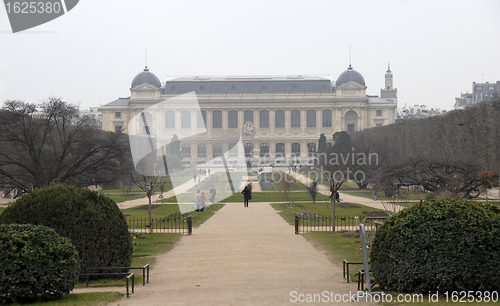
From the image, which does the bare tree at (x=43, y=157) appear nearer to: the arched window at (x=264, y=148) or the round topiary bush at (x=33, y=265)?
the round topiary bush at (x=33, y=265)

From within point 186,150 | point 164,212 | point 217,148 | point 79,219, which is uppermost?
point 217,148

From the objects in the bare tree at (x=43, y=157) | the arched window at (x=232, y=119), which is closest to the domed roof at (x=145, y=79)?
the arched window at (x=232, y=119)

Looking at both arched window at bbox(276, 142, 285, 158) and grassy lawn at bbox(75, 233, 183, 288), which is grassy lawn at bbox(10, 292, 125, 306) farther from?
arched window at bbox(276, 142, 285, 158)

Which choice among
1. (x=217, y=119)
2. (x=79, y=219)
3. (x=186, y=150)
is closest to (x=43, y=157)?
(x=79, y=219)

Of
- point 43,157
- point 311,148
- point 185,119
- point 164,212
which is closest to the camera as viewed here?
point 164,212

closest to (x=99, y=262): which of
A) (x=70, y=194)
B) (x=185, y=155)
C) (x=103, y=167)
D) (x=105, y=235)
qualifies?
(x=105, y=235)

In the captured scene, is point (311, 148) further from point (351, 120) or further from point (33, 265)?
point (33, 265)

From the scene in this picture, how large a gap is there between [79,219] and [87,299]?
1.89 metres

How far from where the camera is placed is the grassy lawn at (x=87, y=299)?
25.6 feet

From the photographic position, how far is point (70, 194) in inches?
390

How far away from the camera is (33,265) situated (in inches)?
304

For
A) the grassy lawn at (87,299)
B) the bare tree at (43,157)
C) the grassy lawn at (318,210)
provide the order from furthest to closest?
the bare tree at (43,157) < the grassy lawn at (318,210) < the grassy lawn at (87,299)

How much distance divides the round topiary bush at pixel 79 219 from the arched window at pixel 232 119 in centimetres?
9657

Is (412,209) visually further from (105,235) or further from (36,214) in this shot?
(36,214)
